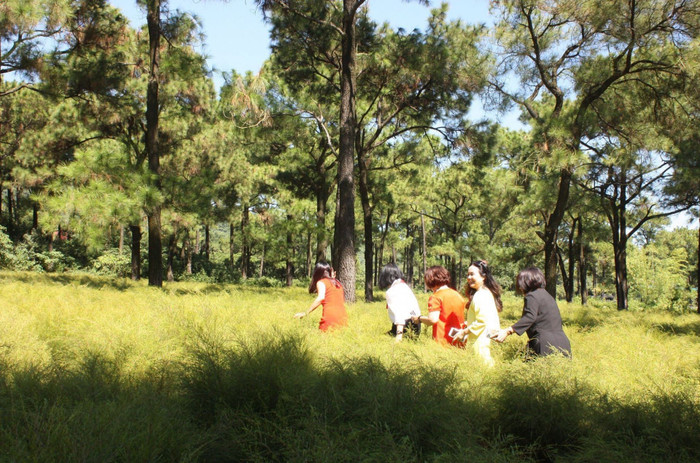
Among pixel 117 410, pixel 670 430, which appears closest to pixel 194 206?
pixel 117 410

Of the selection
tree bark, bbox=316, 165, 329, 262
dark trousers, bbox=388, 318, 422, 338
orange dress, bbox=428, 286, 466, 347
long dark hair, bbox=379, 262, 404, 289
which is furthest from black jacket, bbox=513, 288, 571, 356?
tree bark, bbox=316, 165, 329, 262

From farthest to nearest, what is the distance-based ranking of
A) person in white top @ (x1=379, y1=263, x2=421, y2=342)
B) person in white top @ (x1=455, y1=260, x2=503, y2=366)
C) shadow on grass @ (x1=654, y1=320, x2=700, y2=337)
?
1. shadow on grass @ (x1=654, y1=320, x2=700, y2=337)
2. person in white top @ (x1=379, y1=263, x2=421, y2=342)
3. person in white top @ (x1=455, y1=260, x2=503, y2=366)

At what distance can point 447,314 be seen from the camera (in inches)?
A: 204

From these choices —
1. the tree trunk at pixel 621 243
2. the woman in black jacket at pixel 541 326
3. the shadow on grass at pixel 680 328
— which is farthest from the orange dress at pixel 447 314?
the tree trunk at pixel 621 243

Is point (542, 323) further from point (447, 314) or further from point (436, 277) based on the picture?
point (436, 277)

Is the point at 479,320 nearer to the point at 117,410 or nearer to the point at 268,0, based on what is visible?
the point at 117,410

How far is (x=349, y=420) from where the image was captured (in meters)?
3.06

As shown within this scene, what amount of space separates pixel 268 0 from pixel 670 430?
1168 centimetres

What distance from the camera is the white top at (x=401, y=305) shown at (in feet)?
18.4

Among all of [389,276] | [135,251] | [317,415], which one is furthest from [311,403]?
[135,251]

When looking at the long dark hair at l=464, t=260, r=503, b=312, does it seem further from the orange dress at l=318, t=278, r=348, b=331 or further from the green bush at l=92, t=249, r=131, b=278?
the green bush at l=92, t=249, r=131, b=278

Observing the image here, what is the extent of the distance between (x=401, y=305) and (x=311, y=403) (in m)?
2.66

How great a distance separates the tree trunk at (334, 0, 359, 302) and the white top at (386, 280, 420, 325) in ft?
17.0

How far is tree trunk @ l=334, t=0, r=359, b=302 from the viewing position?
11.0 meters
